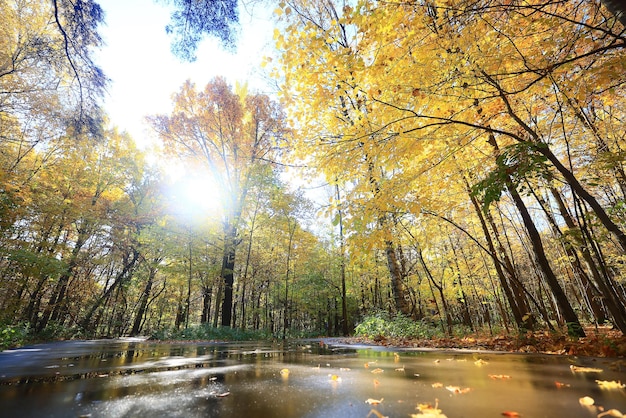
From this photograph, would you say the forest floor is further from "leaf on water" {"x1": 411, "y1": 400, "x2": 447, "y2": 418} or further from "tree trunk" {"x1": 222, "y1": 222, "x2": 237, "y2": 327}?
"tree trunk" {"x1": 222, "y1": 222, "x2": 237, "y2": 327}

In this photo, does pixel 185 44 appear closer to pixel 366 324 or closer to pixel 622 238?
pixel 622 238

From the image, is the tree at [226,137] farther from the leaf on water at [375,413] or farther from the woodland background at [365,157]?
the leaf on water at [375,413]

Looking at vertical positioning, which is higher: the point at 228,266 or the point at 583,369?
the point at 228,266

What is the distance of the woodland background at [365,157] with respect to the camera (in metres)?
3.48

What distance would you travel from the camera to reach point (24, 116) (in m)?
11.4

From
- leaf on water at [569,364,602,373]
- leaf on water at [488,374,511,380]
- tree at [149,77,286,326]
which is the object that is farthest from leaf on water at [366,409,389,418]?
tree at [149,77,286,326]

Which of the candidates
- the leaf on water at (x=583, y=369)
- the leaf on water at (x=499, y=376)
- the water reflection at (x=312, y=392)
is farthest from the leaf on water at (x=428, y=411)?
the leaf on water at (x=583, y=369)

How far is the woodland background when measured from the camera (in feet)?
11.4

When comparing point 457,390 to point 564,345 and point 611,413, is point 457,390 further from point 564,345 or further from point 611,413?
point 564,345

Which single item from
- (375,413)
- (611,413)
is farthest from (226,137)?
(611,413)

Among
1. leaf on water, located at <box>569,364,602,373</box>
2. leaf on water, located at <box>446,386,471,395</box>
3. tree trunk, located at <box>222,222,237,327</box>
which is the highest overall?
tree trunk, located at <box>222,222,237,327</box>

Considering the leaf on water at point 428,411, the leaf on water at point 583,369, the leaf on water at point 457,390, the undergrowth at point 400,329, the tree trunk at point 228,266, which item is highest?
the tree trunk at point 228,266

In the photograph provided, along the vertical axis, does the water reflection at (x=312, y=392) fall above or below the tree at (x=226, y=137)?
below

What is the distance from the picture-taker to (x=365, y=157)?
4.73 metres
